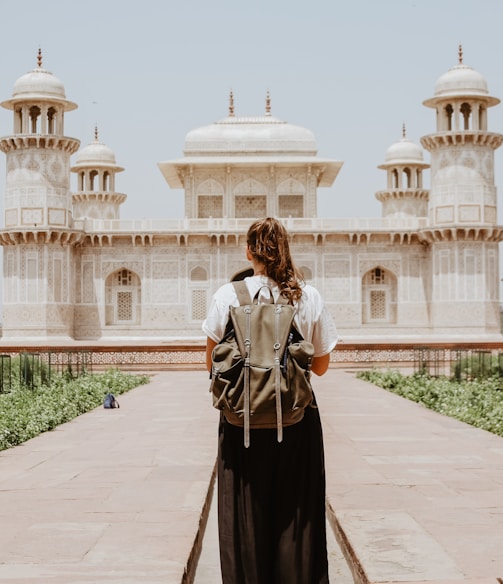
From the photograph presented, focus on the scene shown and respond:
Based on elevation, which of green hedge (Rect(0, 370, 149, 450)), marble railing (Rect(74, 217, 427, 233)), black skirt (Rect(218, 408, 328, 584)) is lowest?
green hedge (Rect(0, 370, 149, 450))

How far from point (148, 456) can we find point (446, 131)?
23.5m

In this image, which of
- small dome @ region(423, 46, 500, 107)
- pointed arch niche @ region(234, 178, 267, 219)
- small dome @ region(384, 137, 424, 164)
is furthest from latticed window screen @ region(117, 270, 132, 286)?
small dome @ region(384, 137, 424, 164)

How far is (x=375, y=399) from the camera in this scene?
1044 cm

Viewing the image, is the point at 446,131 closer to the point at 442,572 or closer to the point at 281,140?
the point at 281,140

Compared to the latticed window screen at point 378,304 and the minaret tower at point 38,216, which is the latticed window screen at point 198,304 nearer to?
the minaret tower at point 38,216

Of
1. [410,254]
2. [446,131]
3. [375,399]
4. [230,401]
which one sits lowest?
[375,399]

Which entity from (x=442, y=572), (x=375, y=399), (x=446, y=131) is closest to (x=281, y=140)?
(x=446, y=131)

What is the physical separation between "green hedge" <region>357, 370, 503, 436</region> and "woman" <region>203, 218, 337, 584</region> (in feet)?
16.0

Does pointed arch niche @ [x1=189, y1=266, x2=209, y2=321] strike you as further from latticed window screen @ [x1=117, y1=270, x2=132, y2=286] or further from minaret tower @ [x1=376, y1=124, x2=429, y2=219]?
minaret tower @ [x1=376, y1=124, x2=429, y2=219]

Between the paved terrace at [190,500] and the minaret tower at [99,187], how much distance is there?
29729 mm

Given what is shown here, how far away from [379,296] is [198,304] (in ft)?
19.2

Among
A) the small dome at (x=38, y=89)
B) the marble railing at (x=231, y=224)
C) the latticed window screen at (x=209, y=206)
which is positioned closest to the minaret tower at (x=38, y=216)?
the small dome at (x=38, y=89)

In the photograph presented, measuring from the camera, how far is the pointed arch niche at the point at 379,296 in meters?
29.2

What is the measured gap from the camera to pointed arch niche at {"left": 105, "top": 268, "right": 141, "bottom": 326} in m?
29.2
